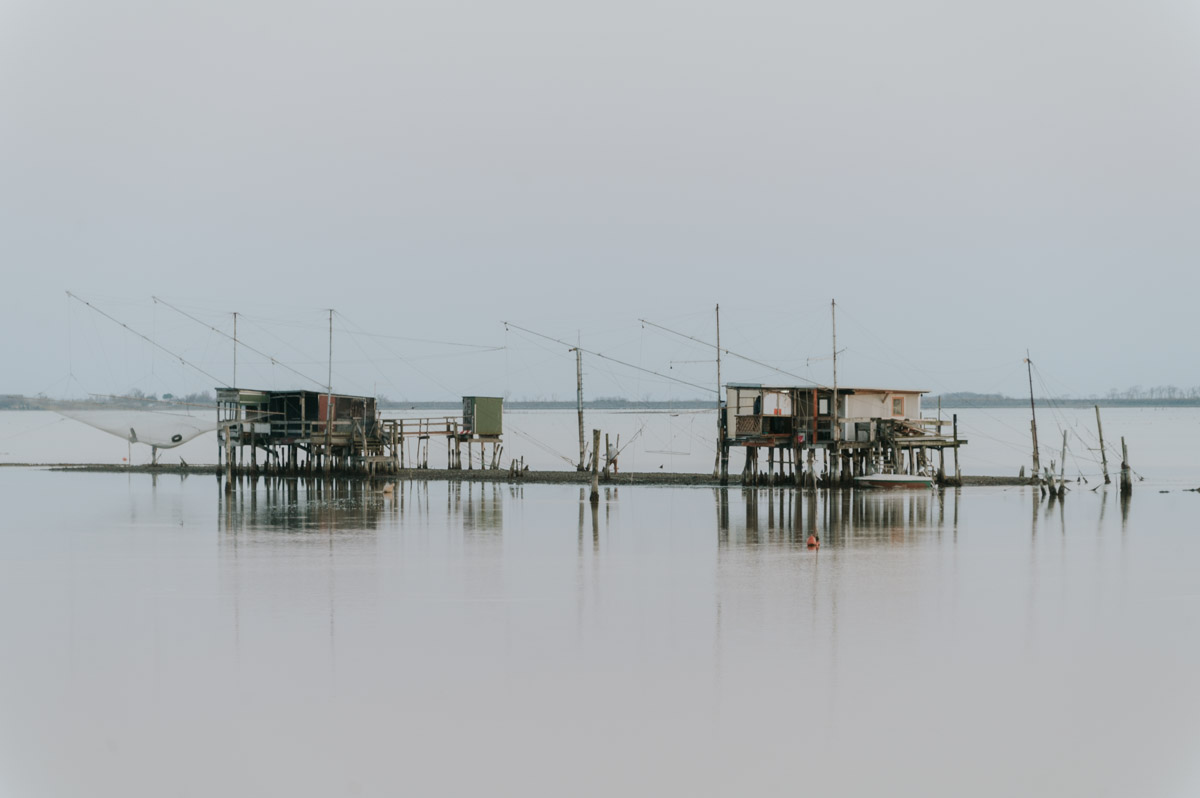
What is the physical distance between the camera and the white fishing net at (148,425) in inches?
2864

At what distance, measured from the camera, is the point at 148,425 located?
8012 centimetres

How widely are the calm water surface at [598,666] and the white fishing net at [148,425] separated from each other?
3462 centimetres

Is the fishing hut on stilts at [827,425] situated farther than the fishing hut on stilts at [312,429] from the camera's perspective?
No

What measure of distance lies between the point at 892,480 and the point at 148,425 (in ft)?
178

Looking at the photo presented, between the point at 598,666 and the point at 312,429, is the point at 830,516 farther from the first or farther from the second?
the point at 312,429

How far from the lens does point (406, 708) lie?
1819 cm

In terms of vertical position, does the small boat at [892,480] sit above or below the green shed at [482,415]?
below

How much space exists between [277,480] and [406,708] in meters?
56.5

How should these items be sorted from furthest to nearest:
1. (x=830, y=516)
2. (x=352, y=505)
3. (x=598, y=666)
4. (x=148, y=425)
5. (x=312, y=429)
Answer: (x=148, y=425) < (x=312, y=429) < (x=352, y=505) < (x=830, y=516) < (x=598, y=666)

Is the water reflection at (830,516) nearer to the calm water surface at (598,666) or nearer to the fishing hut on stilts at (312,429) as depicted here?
the calm water surface at (598,666)

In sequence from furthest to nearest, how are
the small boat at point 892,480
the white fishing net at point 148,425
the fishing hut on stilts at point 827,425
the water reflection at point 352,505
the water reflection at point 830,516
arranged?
the white fishing net at point 148,425
the fishing hut on stilts at point 827,425
the small boat at point 892,480
the water reflection at point 352,505
the water reflection at point 830,516

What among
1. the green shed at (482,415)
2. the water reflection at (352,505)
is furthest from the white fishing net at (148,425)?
the green shed at (482,415)

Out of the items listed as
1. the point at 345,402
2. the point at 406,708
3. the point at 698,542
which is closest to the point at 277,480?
the point at 345,402

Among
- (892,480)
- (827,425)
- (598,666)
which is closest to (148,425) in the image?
(827,425)
